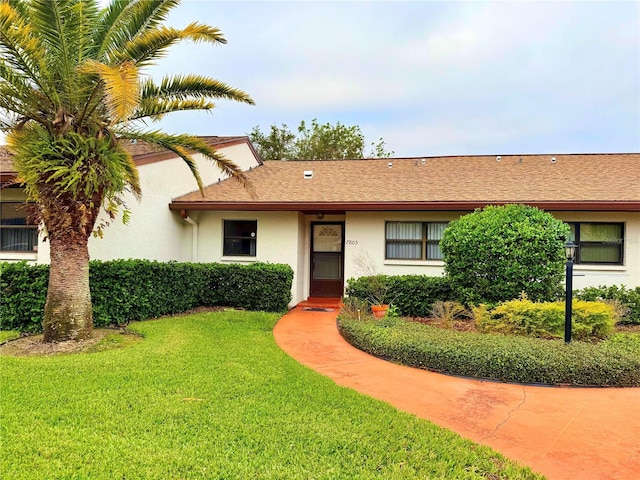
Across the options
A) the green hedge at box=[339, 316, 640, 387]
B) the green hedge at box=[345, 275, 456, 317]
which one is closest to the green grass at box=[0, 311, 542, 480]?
the green hedge at box=[339, 316, 640, 387]

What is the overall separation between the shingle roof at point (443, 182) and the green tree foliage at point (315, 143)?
55.3ft

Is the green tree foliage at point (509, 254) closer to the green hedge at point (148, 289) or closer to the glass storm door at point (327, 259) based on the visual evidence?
the green hedge at point (148, 289)

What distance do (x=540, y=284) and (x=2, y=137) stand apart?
10210 mm

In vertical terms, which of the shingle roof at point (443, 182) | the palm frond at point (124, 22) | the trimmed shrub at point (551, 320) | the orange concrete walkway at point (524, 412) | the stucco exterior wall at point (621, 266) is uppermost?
the palm frond at point (124, 22)

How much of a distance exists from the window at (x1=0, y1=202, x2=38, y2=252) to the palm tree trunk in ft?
11.0

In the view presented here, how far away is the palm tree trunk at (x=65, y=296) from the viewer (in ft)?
21.1

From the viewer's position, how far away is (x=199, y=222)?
11703 millimetres

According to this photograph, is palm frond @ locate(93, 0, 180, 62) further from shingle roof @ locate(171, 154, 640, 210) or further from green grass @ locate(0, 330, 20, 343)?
green grass @ locate(0, 330, 20, 343)

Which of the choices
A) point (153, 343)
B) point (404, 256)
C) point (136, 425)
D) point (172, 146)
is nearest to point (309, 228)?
point (404, 256)

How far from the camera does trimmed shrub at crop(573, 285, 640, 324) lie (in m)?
8.45

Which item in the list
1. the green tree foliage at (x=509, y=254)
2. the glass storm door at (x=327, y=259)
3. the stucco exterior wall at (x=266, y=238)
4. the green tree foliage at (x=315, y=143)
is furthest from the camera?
the green tree foliage at (x=315, y=143)

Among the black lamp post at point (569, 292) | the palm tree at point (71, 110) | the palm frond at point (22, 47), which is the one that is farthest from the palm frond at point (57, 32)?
the black lamp post at point (569, 292)

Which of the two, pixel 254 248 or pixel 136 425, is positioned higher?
pixel 254 248

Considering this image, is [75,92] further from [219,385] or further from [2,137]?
[219,385]
